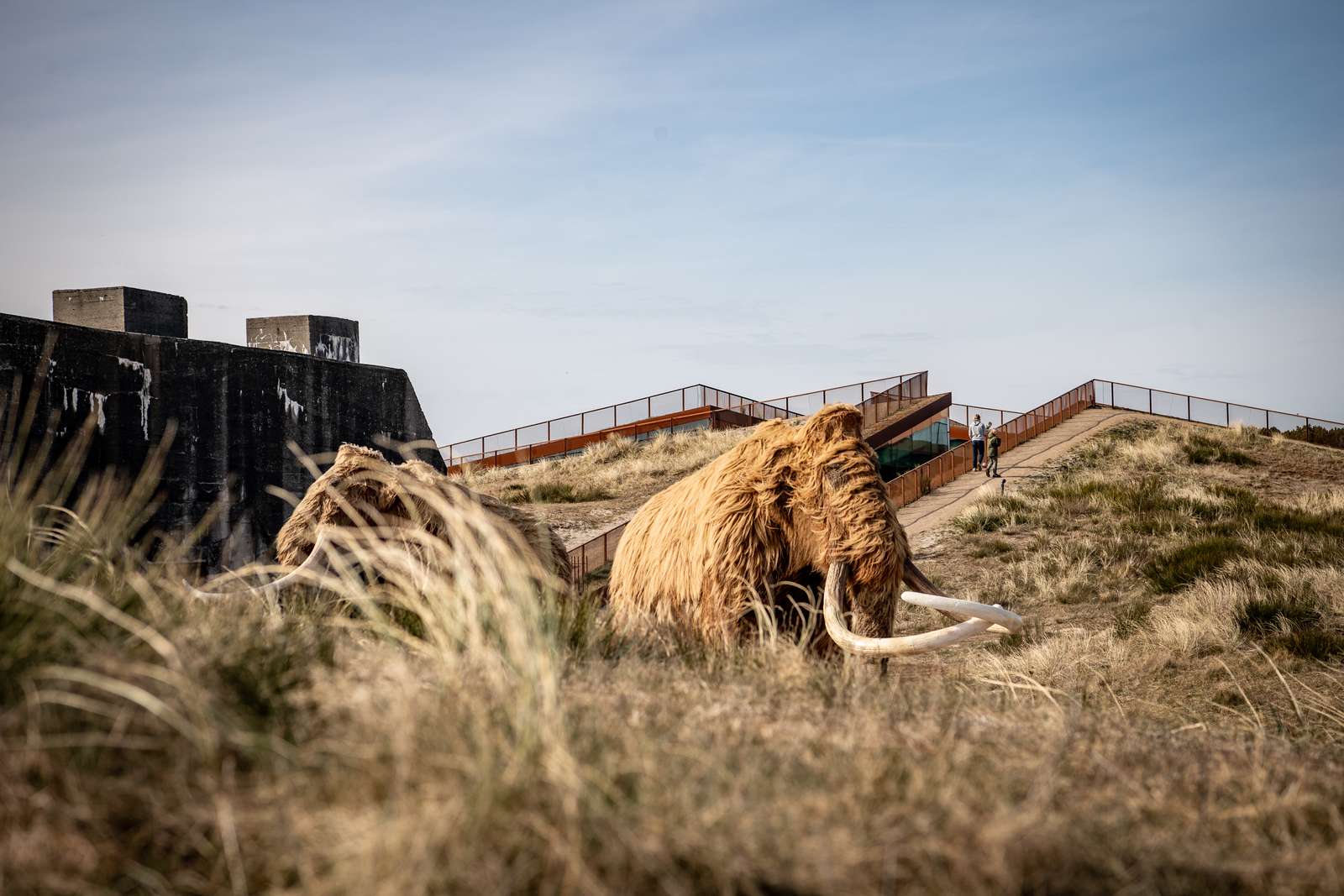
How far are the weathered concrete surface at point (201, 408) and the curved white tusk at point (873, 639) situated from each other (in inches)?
229

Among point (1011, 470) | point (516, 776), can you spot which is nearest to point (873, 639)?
point (516, 776)

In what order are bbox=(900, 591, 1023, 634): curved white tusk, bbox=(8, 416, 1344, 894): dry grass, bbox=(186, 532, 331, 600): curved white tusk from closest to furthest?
bbox=(8, 416, 1344, 894): dry grass
bbox=(900, 591, 1023, 634): curved white tusk
bbox=(186, 532, 331, 600): curved white tusk

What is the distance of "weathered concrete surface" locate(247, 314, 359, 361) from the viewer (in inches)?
656

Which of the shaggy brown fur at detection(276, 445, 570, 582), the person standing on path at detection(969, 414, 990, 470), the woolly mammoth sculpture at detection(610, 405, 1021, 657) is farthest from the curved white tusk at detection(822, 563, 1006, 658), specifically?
the person standing on path at detection(969, 414, 990, 470)

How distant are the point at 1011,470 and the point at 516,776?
28359 mm

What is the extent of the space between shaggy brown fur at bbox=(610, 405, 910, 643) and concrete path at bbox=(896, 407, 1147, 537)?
12089mm

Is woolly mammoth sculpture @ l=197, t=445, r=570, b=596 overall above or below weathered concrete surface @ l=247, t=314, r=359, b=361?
below

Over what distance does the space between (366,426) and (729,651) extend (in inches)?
431

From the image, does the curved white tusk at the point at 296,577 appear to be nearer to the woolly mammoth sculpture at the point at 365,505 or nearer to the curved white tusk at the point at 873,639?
the woolly mammoth sculpture at the point at 365,505

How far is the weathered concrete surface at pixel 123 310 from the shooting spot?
1390 cm

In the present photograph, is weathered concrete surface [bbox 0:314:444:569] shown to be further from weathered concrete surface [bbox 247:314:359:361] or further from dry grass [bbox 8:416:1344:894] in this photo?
dry grass [bbox 8:416:1344:894]

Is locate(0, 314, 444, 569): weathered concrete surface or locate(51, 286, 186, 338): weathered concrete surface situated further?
locate(51, 286, 186, 338): weathered concrete surface

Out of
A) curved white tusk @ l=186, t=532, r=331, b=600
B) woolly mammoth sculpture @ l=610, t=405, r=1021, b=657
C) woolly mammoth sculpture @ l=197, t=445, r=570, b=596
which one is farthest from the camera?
woolly mammoth sculpture @ l=197, t=445, r=570, b=596

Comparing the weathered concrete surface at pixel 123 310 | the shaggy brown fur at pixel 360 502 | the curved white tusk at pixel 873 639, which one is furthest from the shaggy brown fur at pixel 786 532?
the weathered concrete surface at pixel 123 310
